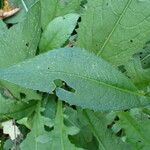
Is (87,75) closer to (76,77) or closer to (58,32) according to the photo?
(76,77)

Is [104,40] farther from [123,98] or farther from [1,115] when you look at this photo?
[1,115]

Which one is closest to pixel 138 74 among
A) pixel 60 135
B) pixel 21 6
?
pixel 60 135

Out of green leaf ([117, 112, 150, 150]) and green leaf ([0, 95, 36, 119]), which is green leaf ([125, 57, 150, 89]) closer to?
green leaf ([117, 112, 150, 150])

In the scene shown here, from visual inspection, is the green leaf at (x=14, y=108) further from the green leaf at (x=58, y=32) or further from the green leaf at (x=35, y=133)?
the green leaf at (x=58, y=32)

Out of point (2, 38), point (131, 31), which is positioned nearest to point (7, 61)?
point (2, 38)

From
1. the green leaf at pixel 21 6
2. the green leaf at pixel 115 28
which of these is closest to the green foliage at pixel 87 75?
the green leaf at pixel 115 28

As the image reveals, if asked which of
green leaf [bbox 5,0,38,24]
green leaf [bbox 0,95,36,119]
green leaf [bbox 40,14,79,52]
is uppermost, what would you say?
green leaf [bbox 5,0,38,24]

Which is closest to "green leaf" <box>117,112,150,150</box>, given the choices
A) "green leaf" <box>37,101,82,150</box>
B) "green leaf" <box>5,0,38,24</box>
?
"green leaf" <box>37,101,82,150</box>
